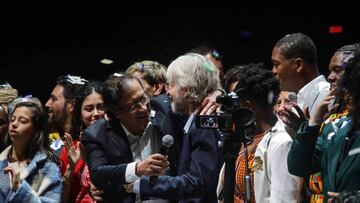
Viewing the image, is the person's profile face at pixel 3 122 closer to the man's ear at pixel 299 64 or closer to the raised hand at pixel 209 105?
the raised hand at pixel 209 105

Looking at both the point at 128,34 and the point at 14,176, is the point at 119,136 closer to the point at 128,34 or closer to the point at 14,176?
the point at 14,176

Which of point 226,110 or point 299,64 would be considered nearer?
point 226,110

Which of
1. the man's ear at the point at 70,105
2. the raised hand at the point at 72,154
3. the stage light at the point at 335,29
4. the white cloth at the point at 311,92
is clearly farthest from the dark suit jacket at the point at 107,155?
the stage light at the point at 335,29

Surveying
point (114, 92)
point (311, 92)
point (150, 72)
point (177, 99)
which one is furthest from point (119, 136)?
point (150, 72)

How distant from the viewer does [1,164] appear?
452 centimetres

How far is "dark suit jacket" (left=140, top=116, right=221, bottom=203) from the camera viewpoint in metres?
3.47

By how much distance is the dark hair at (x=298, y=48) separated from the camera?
4.03 m

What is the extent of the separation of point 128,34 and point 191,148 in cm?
453

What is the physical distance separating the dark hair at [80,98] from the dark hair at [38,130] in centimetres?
61

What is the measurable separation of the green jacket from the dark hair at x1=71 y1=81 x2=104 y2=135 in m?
2.35

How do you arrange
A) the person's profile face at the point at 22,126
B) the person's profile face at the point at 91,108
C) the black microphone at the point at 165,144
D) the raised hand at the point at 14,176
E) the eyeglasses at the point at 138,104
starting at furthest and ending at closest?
1. the person's profile face at the point at 91,108
2. the person's profile face at the point at 22,126
3. the raised hand at the point at 14,176
4. the eyeglasses at the point at 138,104
5. the black microphone at the point at 165,144

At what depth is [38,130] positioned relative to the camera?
4.57 meters

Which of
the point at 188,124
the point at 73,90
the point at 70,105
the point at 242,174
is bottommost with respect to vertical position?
the point at 242,174

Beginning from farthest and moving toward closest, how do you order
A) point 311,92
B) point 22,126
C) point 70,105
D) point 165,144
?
1. point 70,105
2. point 22,126
3. point 311,92
4. point 165,144
